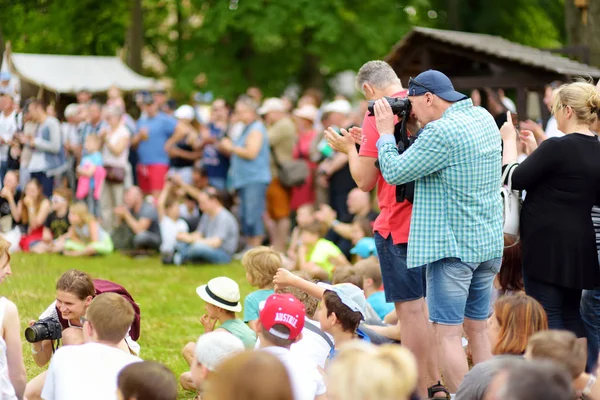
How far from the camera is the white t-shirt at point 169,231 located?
41.9 ft

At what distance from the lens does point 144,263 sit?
12.6 metres

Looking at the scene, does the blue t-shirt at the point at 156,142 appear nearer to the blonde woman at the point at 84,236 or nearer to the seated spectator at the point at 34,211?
the blonde woman at the point at 84,236

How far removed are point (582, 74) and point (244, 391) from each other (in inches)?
332

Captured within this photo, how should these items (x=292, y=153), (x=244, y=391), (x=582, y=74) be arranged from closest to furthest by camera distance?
(x=244, y=391) < (x=582, y=74) < (x=292, y=153)

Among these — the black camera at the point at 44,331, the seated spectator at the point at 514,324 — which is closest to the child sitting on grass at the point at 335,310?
the seated spectator at the point at 514,324

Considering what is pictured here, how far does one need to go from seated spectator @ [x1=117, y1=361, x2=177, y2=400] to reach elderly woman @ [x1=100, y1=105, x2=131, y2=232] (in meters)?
→ 10.3

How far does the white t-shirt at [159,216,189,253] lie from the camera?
12.8 m

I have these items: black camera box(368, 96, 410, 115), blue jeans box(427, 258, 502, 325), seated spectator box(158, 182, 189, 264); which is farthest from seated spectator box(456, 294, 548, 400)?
seated spectator box(158, 182, 189, 264)

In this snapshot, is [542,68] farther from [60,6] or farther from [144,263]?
[60,6]

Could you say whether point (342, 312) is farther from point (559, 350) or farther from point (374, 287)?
point (374, 287)

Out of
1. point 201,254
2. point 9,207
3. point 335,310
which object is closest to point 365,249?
point 201,254

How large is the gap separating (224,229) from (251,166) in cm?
92

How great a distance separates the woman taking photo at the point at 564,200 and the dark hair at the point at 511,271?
76cm

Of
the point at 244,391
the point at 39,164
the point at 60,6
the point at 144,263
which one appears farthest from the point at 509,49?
the point at 60,6
